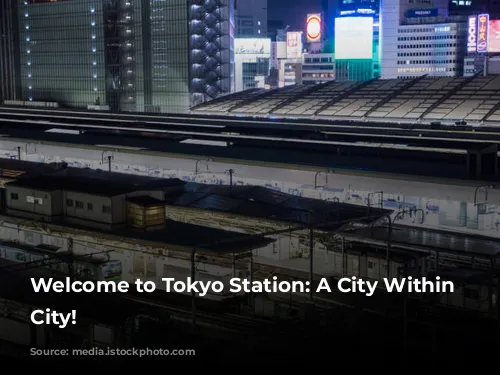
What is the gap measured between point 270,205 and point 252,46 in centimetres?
6318

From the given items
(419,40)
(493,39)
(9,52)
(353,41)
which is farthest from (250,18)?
(9,52)

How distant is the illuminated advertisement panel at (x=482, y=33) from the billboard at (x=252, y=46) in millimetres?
27130

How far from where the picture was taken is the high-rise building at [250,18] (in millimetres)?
91875

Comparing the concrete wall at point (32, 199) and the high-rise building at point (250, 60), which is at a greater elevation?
the high-rise building at point (250, 60)

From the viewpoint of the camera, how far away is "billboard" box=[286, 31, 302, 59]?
85750mm

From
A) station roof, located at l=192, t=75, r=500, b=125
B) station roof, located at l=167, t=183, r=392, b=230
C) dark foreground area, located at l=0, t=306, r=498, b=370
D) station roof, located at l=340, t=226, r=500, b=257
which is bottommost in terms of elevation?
dark foreground area, located at l=0, t=306, r=498, b=370

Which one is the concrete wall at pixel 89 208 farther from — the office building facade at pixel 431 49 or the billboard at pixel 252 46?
the billboard at pixel 252 46

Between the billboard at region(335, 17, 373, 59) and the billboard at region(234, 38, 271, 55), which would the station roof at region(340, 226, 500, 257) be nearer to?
the billboard at region(335, 17, 373, 59)

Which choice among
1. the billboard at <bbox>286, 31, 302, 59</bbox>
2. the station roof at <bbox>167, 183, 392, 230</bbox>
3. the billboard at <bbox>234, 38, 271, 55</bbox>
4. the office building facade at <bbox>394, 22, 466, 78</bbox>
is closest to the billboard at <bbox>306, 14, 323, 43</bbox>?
the billboard at <bbox>286, 31, 302, 59</bbox>

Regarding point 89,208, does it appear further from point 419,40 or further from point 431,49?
point 419,40

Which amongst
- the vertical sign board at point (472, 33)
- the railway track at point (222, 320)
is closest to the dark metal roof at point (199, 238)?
the railway track at point (222, 320)

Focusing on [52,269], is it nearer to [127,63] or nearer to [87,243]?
[87,243]

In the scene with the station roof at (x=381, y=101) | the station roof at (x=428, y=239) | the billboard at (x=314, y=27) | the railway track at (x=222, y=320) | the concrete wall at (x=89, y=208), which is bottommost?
the railway track at (x=222, y=320)

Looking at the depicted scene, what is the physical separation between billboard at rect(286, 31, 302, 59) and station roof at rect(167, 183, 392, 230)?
65659 mm
